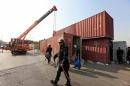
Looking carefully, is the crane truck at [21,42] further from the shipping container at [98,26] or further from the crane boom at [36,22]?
the shipping container at [98,26]

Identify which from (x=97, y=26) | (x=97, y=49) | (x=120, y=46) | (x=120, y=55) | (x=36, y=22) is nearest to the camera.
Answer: (x=97, y=26)

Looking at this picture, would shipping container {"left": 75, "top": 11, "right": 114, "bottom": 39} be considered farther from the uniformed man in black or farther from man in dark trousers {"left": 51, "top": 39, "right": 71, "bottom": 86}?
man in dark trousers {"left": 51, "top": 39, "right": 71, "bottom": 86}

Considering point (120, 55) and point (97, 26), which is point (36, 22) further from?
point (120, 55)

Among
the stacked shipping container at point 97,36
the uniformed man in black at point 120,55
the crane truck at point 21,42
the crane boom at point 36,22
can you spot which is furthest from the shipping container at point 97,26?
the crane truck at point 21,42

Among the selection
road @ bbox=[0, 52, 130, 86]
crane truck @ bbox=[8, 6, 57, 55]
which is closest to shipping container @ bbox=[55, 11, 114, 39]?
road @ bbox=[0, 52, 130, 86]

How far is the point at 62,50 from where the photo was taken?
6949 mm

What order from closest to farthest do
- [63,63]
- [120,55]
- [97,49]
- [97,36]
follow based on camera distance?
[63,63]
[97,36]
[97,49]
[120,55]

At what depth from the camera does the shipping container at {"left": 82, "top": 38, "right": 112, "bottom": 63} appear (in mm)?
16625

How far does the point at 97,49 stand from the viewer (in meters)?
17.6

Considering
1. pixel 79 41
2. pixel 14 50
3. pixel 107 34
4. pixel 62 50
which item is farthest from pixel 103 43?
pixel 14 50

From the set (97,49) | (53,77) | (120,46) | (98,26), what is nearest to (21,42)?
(97,49)

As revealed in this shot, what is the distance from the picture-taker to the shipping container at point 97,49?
16.6m

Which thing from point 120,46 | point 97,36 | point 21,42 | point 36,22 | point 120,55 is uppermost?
point 36,22

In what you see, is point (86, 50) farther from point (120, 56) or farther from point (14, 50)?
point (14, 50)
